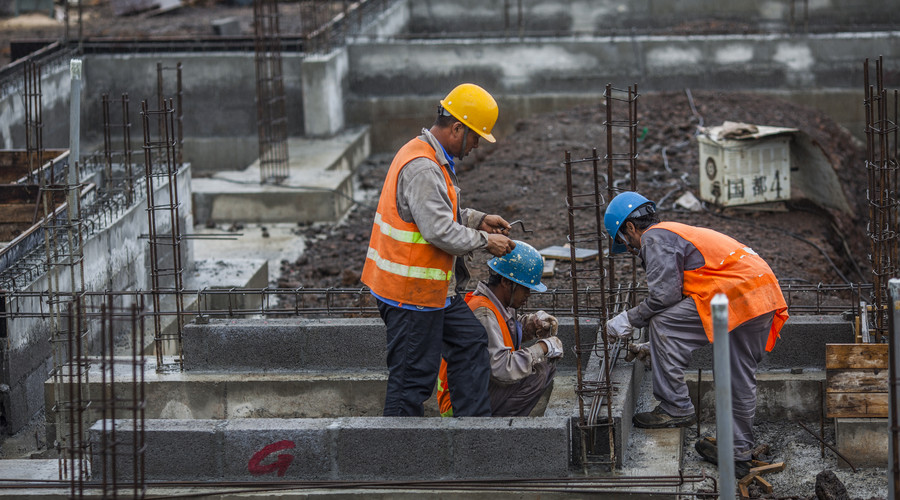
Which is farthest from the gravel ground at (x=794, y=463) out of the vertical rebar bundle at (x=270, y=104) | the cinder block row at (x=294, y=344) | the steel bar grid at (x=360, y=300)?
the vertical rebar bundle at (x=270, y=104)

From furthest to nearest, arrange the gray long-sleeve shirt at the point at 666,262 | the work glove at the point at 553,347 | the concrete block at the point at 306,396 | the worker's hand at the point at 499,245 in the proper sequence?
1. the concrete block at the point at 306,396
2. the work glove at the point at 553,347
3. the gray long-sleeve shirt at the point at 666,262
4. the worker's hand at the point at 499,245

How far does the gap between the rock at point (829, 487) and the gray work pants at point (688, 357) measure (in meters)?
0.43

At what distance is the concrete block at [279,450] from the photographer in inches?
218

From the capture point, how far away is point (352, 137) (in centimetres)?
1716

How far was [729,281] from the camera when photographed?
5848 mm

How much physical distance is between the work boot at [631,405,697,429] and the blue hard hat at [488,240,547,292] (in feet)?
3.18

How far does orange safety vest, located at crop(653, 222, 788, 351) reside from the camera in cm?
582

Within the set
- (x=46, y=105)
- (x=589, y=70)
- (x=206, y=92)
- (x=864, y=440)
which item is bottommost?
(x=864, y=440)

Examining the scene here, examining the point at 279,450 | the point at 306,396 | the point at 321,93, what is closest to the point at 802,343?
the point at 306,396

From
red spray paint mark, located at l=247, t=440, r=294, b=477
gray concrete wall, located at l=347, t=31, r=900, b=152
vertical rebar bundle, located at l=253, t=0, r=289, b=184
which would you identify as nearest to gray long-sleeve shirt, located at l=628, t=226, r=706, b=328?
red spray paint mark, located at l=247, t=440, r=294, b=477

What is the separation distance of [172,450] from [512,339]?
1846 millimetres

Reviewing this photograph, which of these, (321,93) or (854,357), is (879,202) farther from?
(321,93)

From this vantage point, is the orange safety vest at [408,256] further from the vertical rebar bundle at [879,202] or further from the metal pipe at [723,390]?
the vertical rebar bundle at [879,202]

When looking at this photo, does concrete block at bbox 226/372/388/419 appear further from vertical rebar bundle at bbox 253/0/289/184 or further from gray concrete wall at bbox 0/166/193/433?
vertical rebar bundle at bbox 253/0/289/184
